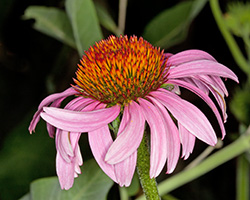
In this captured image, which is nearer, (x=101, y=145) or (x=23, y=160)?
(x=101, y=145)

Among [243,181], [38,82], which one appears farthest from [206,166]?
[38,82]

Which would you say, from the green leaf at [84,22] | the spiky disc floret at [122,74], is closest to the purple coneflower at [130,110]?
the spiky disc floret at [122,74]

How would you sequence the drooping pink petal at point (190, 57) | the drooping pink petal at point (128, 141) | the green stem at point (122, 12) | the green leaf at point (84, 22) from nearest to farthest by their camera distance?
the drooping pink petal at point (128, 141) → the drooping pink petal at point (190, 57) → the green leaf at point (84, 22) → the green stem at point (122, 12)

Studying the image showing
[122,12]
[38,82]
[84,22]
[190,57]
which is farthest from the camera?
[38,82]

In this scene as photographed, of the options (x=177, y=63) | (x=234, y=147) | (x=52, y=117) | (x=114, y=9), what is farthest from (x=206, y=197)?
(x=52, y=117)

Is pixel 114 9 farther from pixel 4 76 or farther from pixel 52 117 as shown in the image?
→ pixel 52 117

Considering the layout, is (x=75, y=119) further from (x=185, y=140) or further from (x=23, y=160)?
(x=23, y=160)

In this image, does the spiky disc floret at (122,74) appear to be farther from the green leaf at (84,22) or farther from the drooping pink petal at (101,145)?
the green leaf at (84,22)
